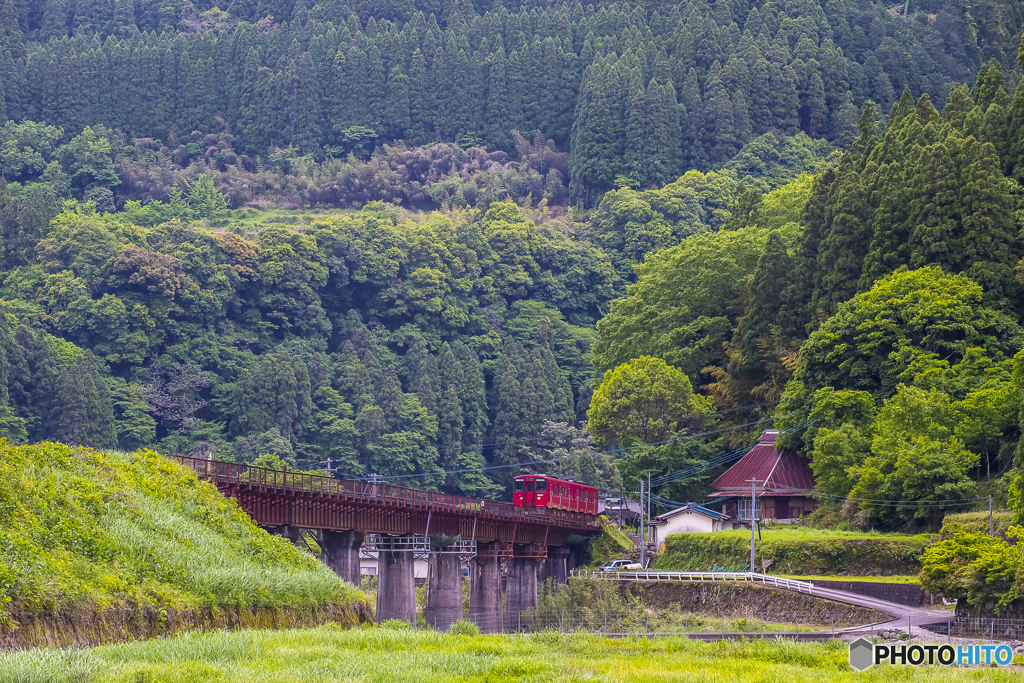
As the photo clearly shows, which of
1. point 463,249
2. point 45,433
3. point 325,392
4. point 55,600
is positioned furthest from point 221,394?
point 55,600

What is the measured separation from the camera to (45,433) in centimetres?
10700

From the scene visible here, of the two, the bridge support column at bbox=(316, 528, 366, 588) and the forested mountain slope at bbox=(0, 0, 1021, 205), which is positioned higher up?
the forested mountain slope at bbox=(0, 0, 1021, 205)

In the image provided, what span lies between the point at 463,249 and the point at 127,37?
90562 mm

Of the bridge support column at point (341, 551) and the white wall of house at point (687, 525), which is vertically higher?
the white wall of house at point (687, 525)

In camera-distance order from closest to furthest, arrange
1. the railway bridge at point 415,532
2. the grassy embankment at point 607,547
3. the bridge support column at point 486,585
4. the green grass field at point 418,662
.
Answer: the green grass field at point 418,662
the railway bridge at point 415,532
the bridge support column at point 486,585
the grassy embankment at point 607,547

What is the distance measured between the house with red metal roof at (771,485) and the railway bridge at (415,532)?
9.33 m

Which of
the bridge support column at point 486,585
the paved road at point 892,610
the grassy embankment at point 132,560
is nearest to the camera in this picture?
the grassy embankment at point 132,560

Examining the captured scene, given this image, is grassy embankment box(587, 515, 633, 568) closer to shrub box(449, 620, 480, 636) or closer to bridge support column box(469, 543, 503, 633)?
bridge support column box(469, 543, 503, 633)

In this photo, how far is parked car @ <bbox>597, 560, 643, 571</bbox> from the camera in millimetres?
67562

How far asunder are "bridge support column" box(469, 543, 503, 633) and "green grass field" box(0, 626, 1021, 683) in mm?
28729

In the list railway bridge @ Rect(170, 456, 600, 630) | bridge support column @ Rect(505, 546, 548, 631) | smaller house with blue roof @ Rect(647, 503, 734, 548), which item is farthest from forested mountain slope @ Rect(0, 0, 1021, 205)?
railway bridge @ Rect(170, 456, 600, 630)

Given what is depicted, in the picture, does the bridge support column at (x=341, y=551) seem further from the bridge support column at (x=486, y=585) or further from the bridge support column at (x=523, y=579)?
the bridge support column at (x=523, y=579)

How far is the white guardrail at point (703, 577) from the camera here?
173 feet

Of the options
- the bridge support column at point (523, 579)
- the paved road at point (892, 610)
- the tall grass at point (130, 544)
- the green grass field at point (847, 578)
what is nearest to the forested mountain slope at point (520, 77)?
the bridge support column at point (523, 579)
